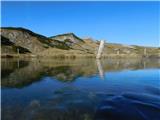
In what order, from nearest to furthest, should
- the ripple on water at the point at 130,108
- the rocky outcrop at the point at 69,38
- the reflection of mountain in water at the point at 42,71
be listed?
the ripple on water at the point at 130,108 < the reflection of mountain in water at the point at 42,71 < the rocky outcrop at the point at 69,38

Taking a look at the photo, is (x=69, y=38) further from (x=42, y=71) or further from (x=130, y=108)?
(x=130, y=108)

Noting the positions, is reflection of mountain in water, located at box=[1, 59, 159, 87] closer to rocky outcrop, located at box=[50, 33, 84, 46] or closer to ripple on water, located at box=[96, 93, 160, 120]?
ripple on water, located at box=[96, 93, 160, 120]

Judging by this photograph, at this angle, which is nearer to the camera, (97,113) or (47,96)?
(97,113)

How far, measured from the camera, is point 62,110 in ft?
31.3

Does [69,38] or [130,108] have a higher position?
[69,38]

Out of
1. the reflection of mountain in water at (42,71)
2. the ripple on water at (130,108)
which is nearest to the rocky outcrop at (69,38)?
the reflection of mountain in water at (42,71)

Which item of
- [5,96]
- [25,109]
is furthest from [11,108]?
[5,96]

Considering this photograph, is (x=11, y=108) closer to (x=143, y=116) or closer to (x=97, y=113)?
(x=97, y=113)

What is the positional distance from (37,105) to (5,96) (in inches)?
85.6

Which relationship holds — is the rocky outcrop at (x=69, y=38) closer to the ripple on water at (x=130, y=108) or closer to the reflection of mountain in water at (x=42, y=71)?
the reflection of mountain in water at (x=42, y=71)

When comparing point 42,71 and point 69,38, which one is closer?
point 42,71

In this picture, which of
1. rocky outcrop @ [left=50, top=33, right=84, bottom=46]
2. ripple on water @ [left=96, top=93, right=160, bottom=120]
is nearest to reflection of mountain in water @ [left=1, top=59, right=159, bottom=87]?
ripple on water @ [left=96, top=93, right=160, bottom=120]

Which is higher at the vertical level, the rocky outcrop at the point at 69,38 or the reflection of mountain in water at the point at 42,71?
the rocky outcrop at the point at 69,38

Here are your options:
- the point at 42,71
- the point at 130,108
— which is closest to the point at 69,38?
the point at 42,71
